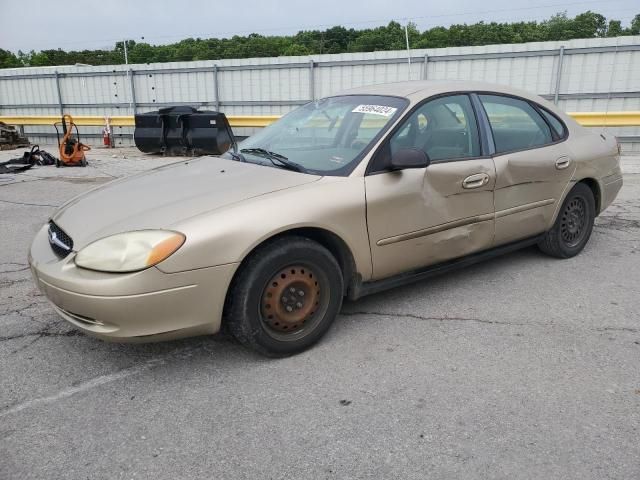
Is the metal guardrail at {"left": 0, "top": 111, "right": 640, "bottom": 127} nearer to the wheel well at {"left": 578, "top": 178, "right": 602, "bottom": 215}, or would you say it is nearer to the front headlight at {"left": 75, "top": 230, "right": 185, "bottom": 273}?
the wheel well at {"left": 578, "top": 178, "right": 602, "bottom": 215}

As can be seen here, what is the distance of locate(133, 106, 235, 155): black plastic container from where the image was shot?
12852 millimetres

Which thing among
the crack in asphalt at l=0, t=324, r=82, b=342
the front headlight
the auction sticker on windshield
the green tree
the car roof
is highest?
the green tree

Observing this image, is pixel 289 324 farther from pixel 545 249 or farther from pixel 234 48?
pixel 234 48

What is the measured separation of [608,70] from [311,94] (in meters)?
7.56

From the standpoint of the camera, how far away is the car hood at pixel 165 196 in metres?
2.77

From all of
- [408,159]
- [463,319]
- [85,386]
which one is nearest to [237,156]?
[408,159]

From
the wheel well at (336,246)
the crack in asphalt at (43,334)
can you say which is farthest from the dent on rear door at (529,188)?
the crack in asphalt at (43,334)

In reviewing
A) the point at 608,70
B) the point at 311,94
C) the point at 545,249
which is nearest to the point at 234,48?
the point at 311,94

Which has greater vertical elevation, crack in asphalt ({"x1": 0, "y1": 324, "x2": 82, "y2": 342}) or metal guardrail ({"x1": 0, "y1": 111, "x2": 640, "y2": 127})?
metal guardrail ({"x1": 0, "y1": 111, "x2": 640, "y2": 127})

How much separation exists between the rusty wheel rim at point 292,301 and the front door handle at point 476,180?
1.30 m

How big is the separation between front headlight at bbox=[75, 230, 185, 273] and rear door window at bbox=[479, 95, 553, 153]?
8.26 ft

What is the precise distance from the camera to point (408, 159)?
319 centimetres

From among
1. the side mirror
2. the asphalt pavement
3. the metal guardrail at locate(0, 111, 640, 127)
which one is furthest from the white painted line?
the metal guardrail at locate(0, 111, 640, 127)

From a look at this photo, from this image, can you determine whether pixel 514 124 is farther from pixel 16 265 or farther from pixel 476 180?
pixel 16 265
